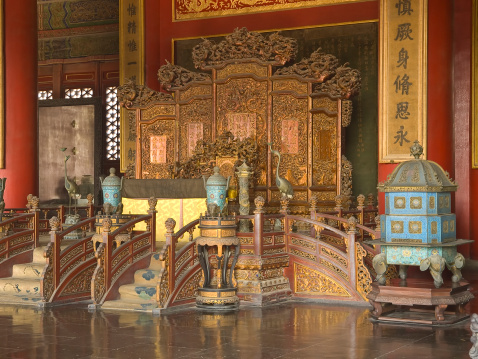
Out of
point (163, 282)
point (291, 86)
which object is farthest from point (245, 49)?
point (163, 282)

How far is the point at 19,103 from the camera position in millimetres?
10305

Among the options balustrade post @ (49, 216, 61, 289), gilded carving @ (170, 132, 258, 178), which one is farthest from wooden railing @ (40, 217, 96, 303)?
gilded carving @ (170, 132, 258, 178)

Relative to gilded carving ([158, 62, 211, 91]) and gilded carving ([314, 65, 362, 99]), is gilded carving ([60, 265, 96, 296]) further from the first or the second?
gilded carving ([314, 65, 362, 99])

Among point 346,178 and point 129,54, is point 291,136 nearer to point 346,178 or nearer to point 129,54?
point 346,178

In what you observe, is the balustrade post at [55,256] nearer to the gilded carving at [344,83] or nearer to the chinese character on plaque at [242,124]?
the chinese character on plaque at [242,124]

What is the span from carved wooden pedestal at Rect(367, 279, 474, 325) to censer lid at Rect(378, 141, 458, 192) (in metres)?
0.78

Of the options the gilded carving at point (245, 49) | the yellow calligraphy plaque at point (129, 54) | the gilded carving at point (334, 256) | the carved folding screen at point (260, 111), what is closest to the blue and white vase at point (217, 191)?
the gilded carving at point (334, 256)

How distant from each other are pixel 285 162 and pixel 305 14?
224 cm

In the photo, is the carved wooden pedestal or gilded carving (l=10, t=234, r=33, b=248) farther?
gilded carving (l=10, t=234, r=33, b=248)

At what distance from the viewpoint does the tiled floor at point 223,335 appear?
5359mm

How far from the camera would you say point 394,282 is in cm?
685

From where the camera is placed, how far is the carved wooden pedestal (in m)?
6.40

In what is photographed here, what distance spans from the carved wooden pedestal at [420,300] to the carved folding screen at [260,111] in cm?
313

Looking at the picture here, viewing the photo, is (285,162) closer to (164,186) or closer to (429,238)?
(164,186)
